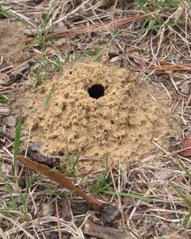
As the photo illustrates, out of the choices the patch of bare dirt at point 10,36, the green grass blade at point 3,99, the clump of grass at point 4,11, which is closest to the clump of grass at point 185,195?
the green grass blade at point 3,99

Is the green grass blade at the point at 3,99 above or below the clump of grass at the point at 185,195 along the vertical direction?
above

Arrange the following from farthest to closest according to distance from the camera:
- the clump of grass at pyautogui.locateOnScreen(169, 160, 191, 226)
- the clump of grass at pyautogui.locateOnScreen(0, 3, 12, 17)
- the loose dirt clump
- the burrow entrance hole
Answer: the clump of grass at pyautogui.locateOnScreen(0, 3, 12, 17)
the burrow entrance hole
the loose dirt clump
the clump of grass at pyautogui.locateOnScreen(169, 160, 191, 226)

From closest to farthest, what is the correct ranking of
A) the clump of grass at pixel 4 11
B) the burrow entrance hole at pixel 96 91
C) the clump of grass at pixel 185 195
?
1. the clump of grass at pixel 185 195
2. the burrow entrance hole at pixel 96 91
3. the clump of grass at pixel 4 11

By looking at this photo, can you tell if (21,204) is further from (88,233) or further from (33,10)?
(33,10)

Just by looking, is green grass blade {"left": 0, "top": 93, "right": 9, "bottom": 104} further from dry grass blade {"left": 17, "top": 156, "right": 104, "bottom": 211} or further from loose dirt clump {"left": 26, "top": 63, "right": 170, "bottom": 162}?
dry grass blade {"left": 17, "top": 156, "right": 104, "bottom": 211}

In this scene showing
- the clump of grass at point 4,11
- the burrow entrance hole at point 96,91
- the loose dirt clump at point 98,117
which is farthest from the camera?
the clump of grass at point 4,11

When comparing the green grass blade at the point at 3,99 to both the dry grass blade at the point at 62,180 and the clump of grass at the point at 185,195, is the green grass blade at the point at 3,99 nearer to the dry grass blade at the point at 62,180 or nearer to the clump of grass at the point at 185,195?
the dry grass blade at the point at 62,180

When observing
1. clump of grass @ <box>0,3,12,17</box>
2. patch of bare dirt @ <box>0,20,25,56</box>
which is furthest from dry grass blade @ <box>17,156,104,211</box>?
clump of grass @ <box>0,3,12,17</box>

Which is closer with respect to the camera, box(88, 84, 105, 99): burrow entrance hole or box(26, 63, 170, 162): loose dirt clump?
box(26, 63, 170, 162): loose dirt clump
